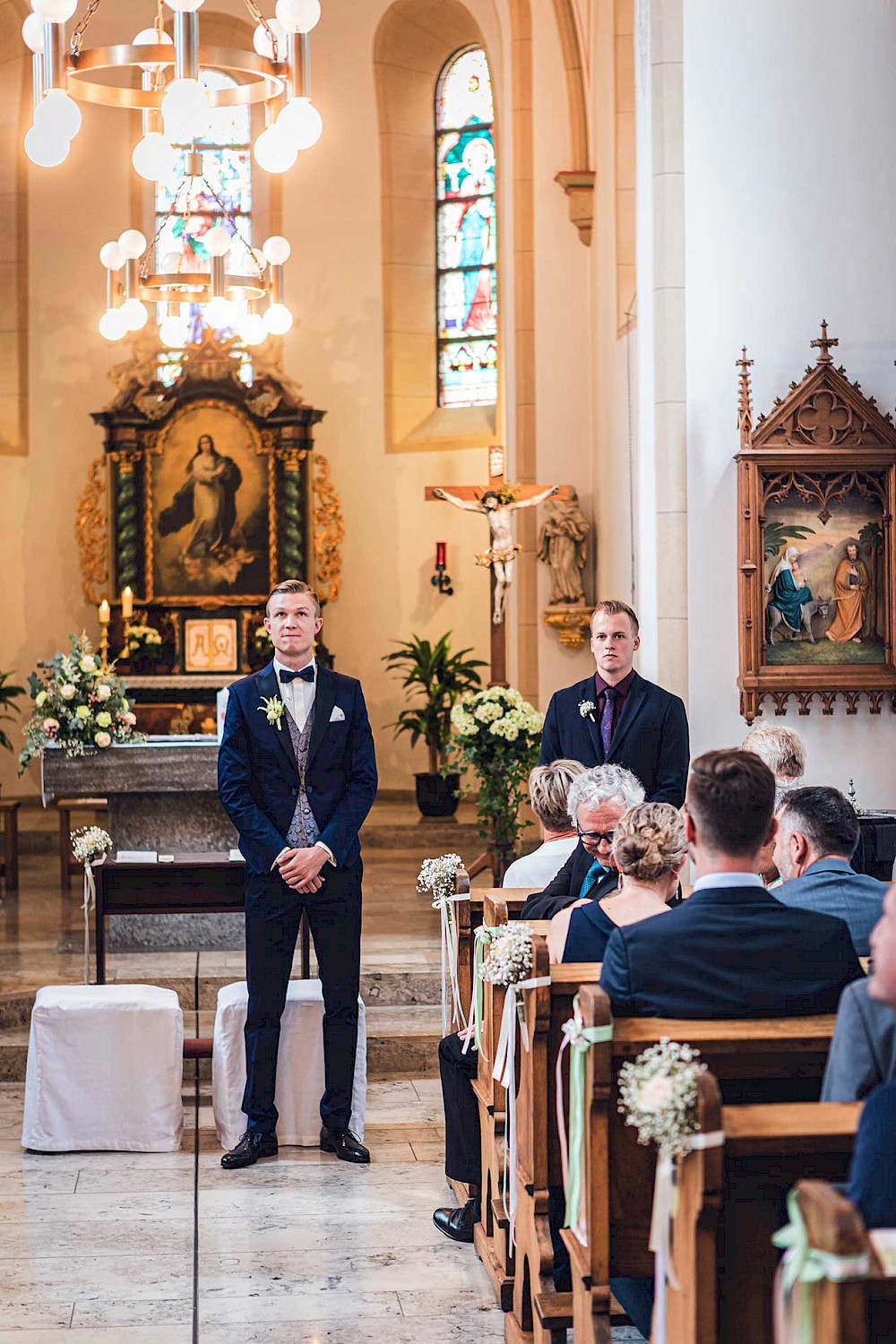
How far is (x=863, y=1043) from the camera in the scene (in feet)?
7.39

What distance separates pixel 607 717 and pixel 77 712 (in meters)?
3.28

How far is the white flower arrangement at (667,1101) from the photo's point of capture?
2166mm

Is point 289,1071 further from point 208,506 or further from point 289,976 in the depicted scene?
point 208,506

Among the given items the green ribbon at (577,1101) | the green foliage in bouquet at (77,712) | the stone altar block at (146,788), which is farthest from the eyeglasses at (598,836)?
the green foliage in bouquet at (77,712)

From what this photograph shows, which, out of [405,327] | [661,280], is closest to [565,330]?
[405,327]

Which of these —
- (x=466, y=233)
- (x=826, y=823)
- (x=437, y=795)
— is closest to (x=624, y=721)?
(x=826, y=823)

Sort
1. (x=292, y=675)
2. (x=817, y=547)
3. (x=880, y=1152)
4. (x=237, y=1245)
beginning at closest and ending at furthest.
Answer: (x=880, y=1152) < (x=237, y=1245) < (x=292, y=675) < (x=817, y=547)

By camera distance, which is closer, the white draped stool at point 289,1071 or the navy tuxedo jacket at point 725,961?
the navy tuxedo jacket at point 725,961

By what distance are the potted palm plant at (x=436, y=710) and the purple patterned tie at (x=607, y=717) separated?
20.3 ft

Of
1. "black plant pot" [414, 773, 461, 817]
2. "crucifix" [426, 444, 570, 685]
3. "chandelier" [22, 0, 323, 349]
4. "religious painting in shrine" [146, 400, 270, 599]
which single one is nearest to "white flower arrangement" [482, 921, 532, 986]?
"chandelier" [22, 0, 323, 349]

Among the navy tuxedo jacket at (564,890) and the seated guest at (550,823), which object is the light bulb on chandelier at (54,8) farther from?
the navy tuxedo jacket at (564,890)

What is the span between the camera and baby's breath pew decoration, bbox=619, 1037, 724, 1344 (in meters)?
2.16

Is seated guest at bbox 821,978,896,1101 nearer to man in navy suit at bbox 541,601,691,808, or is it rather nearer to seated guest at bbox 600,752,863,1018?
seated guest at bbox 600,752,863,1018

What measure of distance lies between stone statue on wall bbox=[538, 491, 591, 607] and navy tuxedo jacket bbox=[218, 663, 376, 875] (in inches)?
242
